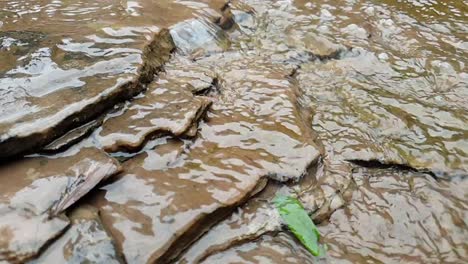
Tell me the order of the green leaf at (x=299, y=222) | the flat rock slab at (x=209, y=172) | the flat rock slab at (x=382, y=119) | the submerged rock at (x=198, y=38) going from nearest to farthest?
the flat rock slab at (x=209, y=172)
the green leaf at (x=299, y=222)
the flat rock slab at (x=382, y=119)
the submerged rock at (x=198, y=38)

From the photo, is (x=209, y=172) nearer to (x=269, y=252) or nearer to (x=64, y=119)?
(x=269, y=252)

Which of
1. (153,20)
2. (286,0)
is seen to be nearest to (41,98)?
(153,20)

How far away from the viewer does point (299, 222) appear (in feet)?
8.98

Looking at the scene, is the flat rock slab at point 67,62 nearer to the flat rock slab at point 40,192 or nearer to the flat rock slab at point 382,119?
the flat rock slab at point 40,192

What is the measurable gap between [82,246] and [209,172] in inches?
36.7

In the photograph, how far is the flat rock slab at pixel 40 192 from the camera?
7.29 feet

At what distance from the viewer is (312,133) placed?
137 inches

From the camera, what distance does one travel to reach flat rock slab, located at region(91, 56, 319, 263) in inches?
96.8

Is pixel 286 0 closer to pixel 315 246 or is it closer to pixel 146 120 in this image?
pixel 146 120

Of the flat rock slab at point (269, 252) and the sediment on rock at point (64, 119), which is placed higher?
the sediment on rock at point (64, 119)

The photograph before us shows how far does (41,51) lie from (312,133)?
7.23 feet

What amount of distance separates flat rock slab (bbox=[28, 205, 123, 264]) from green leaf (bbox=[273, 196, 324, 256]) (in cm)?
104

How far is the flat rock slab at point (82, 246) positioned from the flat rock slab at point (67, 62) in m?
0.68

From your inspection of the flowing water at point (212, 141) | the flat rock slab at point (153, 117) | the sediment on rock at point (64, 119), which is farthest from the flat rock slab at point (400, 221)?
the sediment on rock at point (64, 119)
